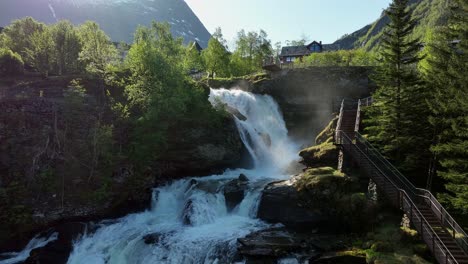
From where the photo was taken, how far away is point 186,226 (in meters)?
21.5

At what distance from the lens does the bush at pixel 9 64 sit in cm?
3227

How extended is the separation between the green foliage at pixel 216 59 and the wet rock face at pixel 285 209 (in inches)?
1694

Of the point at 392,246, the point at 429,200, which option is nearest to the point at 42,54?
the point at 392,246

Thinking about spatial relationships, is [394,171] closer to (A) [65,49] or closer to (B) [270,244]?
(B) [270,244]

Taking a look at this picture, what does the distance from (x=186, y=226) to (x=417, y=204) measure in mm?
13757

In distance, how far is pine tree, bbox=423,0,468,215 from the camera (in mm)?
17109

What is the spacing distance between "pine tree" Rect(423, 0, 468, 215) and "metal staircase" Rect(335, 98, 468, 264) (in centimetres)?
124

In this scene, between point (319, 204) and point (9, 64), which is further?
point (9, 64)

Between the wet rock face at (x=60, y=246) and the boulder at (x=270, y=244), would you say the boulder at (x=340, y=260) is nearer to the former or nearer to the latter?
the boulder at (x=270, y=244)

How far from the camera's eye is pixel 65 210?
21703 millimetres

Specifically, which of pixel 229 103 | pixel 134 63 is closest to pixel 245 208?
pixel 134 63

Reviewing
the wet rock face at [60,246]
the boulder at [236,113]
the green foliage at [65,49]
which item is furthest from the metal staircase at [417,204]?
the green foliage at [65,49]

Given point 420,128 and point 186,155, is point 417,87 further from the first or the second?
point 186,155

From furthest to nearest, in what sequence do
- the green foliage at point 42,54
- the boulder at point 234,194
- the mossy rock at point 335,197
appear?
the green foliage at point 42,54
the boulder at point 234,194
the mossy rock at point 335,197
